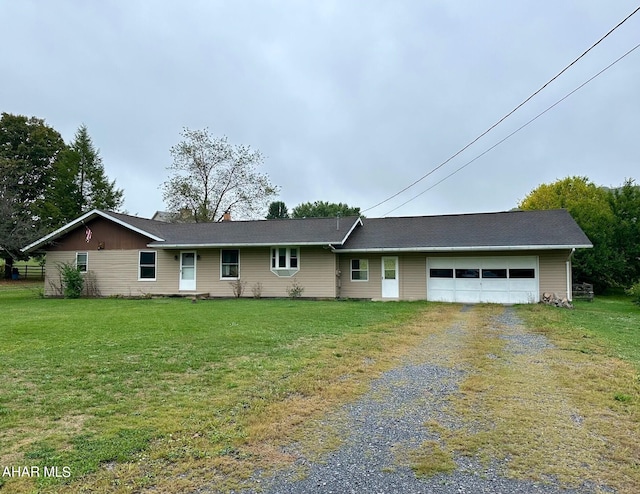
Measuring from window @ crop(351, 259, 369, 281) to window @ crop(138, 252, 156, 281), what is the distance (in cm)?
926

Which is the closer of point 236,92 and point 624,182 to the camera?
point 236,92

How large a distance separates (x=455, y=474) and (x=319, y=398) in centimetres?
193

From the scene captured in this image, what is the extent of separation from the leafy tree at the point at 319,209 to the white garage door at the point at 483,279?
119 feet

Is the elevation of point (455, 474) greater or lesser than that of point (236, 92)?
lesser

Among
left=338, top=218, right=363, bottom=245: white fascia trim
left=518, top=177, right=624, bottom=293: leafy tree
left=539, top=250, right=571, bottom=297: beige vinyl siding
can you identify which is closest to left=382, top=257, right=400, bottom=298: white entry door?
left=338, top=218, right=363, bottom=245: white fascia trim

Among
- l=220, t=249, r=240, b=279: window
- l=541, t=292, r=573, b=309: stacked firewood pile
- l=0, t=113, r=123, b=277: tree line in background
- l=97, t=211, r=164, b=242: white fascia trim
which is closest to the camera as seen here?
l=541, t=292, r=573, b=309: stacked firewood pile

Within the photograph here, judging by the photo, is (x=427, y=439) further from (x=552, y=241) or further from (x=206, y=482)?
(x=552, y=241)

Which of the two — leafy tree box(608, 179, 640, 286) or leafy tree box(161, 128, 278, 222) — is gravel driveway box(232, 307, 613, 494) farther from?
leafy tree box(161, 128, 278, 222)

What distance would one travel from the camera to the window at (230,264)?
1850 centimetres

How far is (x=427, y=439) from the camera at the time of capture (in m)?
3.59

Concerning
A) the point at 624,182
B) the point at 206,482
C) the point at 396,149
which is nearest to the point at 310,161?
the point at 396,149

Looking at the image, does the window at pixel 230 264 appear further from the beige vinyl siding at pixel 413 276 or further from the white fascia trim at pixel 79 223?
the beige vinyl siding at pixel 413 276

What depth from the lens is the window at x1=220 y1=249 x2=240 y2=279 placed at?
60.7 feet

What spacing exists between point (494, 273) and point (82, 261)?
734 inches
